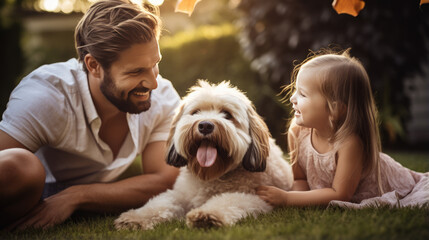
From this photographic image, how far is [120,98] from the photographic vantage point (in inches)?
127

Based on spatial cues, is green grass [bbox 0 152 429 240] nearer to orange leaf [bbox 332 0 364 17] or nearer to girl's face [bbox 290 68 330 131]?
girl's face [bbox 290 68 330 131]

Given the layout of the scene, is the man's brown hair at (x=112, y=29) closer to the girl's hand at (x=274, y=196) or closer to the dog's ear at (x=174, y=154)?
the dog's ear at (x=174, y=154)

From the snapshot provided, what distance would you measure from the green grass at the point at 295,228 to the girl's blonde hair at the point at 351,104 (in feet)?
1.68

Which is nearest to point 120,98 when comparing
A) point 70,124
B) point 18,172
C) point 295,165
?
point 70,124

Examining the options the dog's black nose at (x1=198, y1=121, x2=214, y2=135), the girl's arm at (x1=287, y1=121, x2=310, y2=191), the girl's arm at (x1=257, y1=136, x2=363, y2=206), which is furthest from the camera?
the girl's arm at (x1=287, y1=121, x2=310, y2=191)

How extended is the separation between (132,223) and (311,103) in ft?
5.02

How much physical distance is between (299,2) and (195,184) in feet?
15.8

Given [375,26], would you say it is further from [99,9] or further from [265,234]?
[265,234]

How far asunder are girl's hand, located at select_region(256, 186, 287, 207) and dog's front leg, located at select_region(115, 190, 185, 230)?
611 mm

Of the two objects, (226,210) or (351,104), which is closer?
(226,210)

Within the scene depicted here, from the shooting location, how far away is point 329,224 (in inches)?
83.7

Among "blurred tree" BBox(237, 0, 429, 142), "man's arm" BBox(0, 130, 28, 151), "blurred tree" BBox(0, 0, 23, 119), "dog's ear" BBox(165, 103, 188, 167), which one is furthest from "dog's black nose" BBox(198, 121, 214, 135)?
"blurred tree" BBox(0, 0, 23, 119)

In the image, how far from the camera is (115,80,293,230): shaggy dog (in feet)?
8.74

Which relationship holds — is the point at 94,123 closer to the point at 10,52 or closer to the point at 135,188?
the point at 135,188
